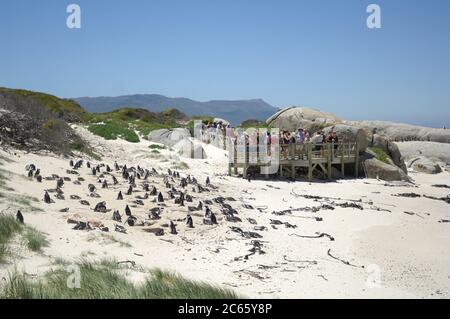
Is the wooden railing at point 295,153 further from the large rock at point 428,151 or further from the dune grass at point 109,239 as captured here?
the dune grass at point 109,239

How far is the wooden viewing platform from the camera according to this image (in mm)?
22906

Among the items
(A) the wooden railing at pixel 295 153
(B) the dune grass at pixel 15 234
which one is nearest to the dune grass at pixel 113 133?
(A) the wooden railing at pixel 295 153

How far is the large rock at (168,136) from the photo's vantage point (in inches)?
1177

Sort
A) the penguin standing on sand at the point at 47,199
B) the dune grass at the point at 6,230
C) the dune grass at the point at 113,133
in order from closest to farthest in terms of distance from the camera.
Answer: the dune grass at the point at 6,230 → the penguin standing on sand at the point at 47,199 → the dune grass at the point at 113,133

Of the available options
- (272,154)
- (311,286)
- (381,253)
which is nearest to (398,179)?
(272,154)

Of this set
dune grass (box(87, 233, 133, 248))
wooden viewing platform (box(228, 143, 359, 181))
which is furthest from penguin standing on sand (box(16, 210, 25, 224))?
wooden viewing platform (box(228, 143, 359, 181))

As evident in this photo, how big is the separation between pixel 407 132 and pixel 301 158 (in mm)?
20304

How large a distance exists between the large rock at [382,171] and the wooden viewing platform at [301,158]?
0.63 m

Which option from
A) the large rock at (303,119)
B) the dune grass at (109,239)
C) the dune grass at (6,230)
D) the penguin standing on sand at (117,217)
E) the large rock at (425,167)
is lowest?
the large rock at (425,167)

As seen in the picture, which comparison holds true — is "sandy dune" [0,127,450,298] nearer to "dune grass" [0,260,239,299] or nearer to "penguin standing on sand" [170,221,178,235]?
"penguin standing on sand" [170,221,178,235]

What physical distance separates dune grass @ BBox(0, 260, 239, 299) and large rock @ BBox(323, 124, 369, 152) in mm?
19353

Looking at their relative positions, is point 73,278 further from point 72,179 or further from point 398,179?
point 398,179

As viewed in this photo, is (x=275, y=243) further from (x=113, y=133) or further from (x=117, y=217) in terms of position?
(x=113, y=133)
